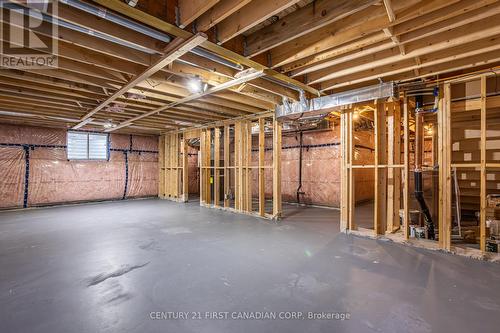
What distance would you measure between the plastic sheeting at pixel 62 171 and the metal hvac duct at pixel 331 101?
6652mm

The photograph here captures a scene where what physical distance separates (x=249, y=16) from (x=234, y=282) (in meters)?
2.63

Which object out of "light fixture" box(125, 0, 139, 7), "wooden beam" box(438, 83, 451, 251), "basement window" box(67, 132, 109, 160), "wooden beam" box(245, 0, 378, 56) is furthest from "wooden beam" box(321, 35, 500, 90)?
"basement window" box(67, 132, 109, 160)

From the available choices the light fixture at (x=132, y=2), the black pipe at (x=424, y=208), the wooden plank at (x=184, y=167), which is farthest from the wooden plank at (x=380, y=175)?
the wooden plank at (x=184, y=167)

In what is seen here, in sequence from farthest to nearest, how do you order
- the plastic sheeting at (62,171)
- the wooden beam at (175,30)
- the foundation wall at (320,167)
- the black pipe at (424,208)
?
the foundation wall at (320,167), the plastic sheeting at (62,171), the black pipe at (424,208), the wooden beam at (175,30)

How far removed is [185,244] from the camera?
366cm

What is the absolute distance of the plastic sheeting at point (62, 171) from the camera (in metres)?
6.76

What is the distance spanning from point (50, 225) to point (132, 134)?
487 cm

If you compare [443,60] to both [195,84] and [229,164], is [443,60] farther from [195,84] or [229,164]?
[229,164]

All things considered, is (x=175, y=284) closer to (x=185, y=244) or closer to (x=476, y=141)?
(x=185, y=244)

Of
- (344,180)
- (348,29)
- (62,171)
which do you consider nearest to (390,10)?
(348,29)

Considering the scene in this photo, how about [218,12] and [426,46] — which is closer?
[218,12]

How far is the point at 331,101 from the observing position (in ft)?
13.1

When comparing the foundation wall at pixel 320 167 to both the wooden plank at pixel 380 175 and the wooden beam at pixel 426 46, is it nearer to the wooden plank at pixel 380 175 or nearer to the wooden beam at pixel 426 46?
the wooden plank at pixel 380 175

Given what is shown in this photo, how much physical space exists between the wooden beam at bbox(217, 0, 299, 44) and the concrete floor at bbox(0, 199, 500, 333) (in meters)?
2.54
